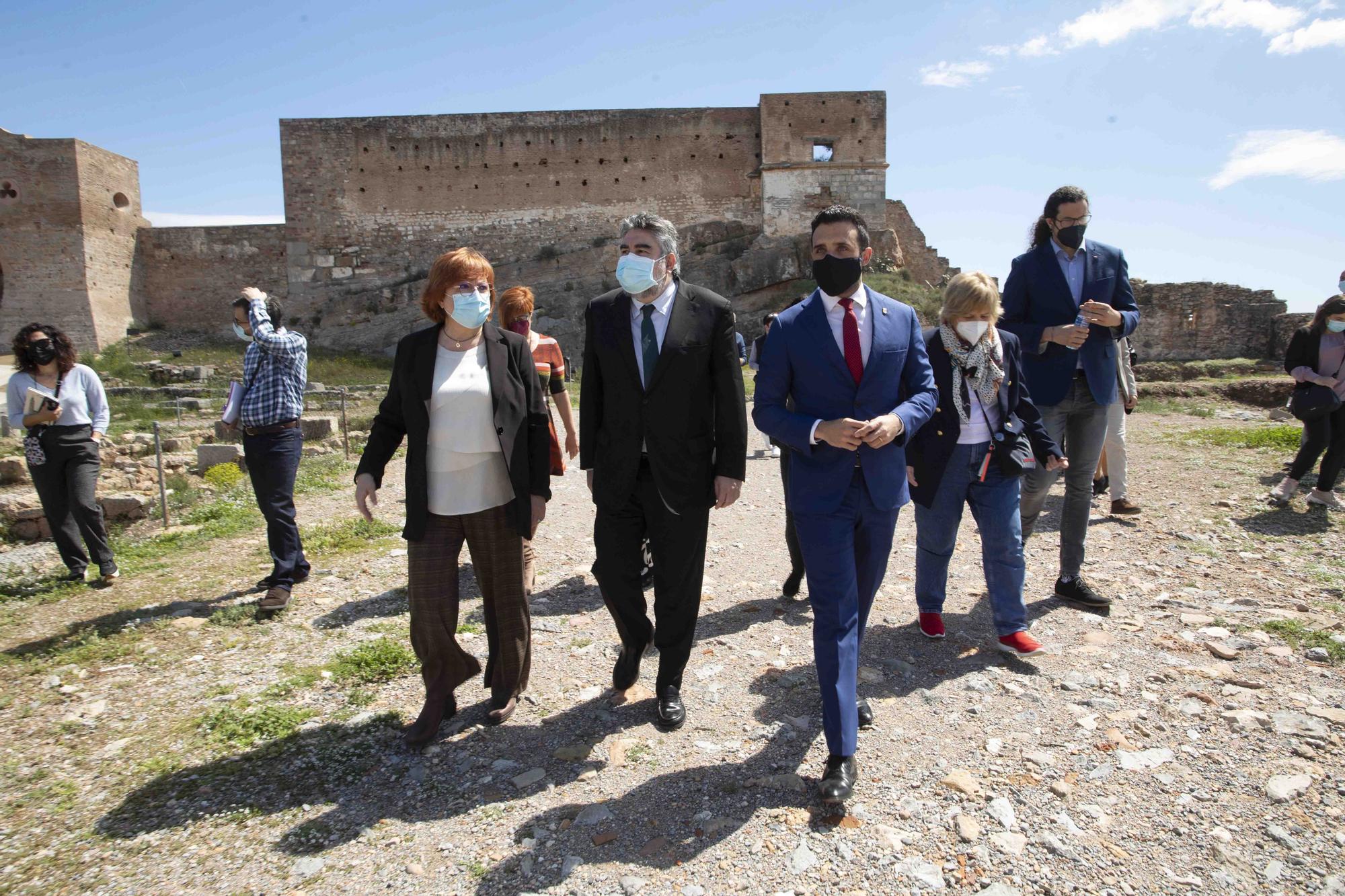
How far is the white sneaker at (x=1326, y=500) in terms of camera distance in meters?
6.11

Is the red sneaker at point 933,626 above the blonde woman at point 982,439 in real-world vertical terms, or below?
Answer: below

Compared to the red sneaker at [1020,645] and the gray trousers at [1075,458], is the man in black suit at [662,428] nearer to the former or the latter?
the red sneaker at [1020,645]

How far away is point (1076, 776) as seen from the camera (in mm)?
2727

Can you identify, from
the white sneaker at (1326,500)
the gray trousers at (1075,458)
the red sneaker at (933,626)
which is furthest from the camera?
the white sneaker at (1326,500)

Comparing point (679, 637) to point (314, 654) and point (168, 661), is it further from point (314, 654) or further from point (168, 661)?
point (168, 661)

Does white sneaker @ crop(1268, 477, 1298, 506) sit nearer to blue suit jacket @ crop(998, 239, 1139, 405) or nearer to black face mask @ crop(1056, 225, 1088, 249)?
blue suit jacket @ crop(998, 239, 1139, 405)

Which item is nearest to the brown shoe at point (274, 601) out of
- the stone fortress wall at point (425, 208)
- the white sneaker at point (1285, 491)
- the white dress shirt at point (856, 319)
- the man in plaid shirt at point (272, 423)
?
the man in plaid shirt at point (272, 423)

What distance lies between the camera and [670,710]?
3209mm

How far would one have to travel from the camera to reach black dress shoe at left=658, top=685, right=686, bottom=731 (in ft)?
10.5

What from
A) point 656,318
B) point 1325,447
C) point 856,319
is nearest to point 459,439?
point 656,318

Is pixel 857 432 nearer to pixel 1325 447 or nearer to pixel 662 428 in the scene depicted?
pixel 662 428

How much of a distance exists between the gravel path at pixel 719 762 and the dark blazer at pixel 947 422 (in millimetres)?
905

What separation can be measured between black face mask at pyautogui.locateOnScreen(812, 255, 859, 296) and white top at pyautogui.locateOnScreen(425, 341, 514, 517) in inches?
54.9

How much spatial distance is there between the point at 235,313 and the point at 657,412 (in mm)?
3388
